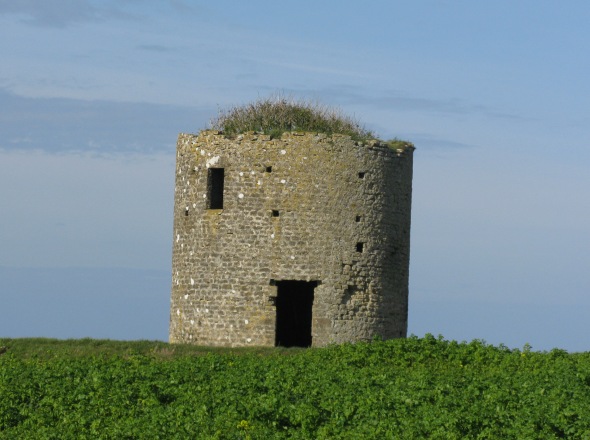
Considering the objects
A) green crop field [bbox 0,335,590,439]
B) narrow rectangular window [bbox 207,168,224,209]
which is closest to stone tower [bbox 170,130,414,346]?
narrow rectangular window [bbox 207,168,224,209]

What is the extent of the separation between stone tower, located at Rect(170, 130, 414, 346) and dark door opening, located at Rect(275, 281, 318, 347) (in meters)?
2.75

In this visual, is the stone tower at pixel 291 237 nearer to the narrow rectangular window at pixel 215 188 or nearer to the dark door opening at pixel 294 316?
the narrow rectangular window at pixel 215 188

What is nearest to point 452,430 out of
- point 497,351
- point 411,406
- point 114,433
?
point 411,406

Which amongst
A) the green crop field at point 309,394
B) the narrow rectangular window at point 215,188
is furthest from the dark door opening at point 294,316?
the green crop field at point 309,394

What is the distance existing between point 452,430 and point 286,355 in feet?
29.4

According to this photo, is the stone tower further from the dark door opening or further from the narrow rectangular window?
the dark door opening

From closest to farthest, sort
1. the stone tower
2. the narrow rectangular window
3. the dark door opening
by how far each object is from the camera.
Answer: the stone tower
the narrow rectangular window
the dark door opening

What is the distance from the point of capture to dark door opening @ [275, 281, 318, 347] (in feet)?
95.0

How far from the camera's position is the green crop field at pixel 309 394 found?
16422mm

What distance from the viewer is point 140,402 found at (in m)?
18.7

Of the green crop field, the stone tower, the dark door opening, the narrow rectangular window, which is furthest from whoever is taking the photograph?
the dark door opening

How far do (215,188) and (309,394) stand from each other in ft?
31.5

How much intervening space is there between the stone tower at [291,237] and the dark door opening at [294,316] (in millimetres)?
2752

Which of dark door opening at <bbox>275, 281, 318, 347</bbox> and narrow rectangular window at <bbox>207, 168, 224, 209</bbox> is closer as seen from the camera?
narrow rectangular window at <bbox>207, 168, 224, 209</bbox>
